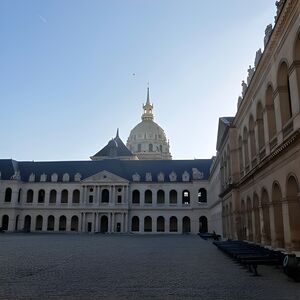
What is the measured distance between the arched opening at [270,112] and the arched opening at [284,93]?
2.29 meters

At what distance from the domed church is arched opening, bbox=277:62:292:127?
99514 millimetres

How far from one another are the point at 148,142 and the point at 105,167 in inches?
1419

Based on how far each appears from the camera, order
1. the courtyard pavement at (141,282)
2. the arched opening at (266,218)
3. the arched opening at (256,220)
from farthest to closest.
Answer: the arched opening at (256,220)
the arched opening at (266,218)
the courtyard pavement at (141,282)

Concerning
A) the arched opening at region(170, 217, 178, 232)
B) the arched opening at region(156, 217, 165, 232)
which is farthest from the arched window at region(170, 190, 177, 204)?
the arched opening at region(156, 217, 165, 232)

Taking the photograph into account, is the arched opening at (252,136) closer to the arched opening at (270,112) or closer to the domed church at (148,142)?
the arched opening at (270,112)

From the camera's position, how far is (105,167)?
85.3 m

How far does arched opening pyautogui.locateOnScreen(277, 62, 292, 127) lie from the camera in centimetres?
1845

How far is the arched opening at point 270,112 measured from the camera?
69.2ft

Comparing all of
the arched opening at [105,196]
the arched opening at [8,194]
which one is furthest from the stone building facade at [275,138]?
the arched opening at [8,194]

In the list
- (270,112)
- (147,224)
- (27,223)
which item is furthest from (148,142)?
(270,112)

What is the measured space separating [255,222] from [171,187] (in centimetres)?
5781

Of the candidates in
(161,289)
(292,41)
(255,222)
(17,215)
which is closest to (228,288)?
(161,289)

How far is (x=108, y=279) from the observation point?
1331 centimetres

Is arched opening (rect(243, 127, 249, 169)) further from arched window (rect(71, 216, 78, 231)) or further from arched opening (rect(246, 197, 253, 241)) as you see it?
arched window (rect(71, 216, 78, 231))
